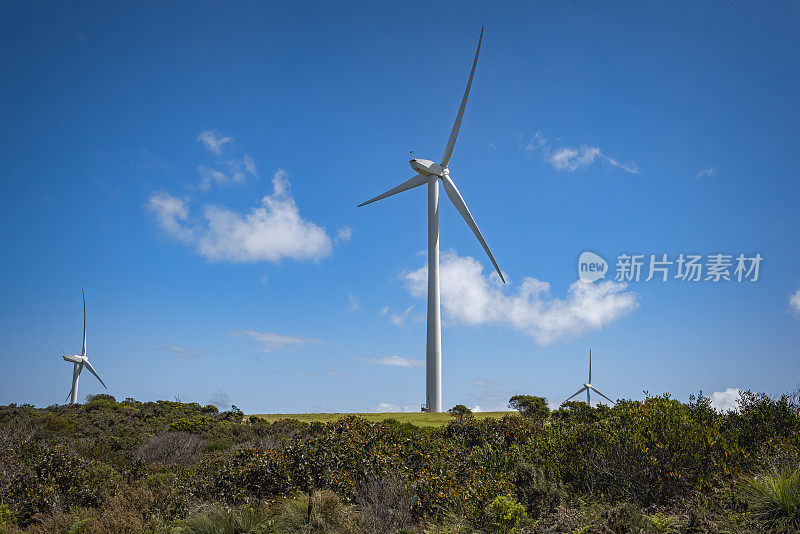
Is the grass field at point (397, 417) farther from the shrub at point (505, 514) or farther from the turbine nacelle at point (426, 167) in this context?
the turbine nacelle at point (426, 167)

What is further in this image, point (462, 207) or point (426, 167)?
point (426, 167)

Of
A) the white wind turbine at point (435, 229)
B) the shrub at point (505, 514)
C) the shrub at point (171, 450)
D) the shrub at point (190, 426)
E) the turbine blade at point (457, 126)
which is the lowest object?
the shrub at point (171, 450)

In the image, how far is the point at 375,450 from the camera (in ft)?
47.9

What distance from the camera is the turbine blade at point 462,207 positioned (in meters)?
50.3

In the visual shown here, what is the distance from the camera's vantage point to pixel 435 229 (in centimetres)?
5391

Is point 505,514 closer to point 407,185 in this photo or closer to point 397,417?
point 397,417

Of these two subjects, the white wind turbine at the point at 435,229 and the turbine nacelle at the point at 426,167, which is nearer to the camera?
the white wind turbine at the point at 435,229

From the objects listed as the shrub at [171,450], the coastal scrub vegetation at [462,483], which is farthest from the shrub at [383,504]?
the shrub at [171,450]

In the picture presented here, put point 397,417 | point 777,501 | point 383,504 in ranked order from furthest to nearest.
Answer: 1. point 397,417
2. point 383,504
3. point 777,501

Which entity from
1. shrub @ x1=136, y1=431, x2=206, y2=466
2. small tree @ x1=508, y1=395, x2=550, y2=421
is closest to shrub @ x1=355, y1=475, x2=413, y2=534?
shrub @ x1=136, y1=431, x2=206, y2=466

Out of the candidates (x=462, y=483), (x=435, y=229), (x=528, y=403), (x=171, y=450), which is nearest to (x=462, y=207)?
(x=435, y=229)

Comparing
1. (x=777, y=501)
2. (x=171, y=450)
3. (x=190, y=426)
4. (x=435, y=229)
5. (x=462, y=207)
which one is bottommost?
(x=171, y=450)

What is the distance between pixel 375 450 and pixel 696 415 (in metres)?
10.1

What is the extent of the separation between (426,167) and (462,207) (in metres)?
6.31
